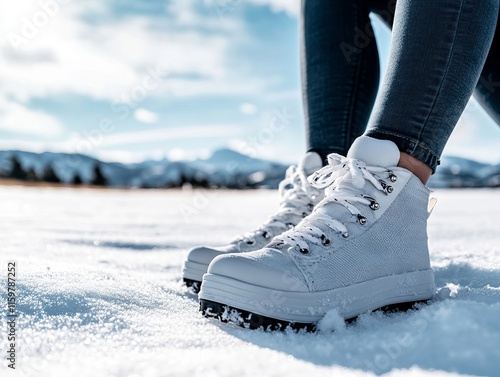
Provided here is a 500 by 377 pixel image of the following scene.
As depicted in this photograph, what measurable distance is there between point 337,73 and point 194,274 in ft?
1.73

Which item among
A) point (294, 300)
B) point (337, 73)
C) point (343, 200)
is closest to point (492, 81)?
point (337, 73)

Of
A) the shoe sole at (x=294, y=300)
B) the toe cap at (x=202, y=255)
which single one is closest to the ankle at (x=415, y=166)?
the shoe sole at (x=294, y=300)

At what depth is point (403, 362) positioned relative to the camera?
0.48m

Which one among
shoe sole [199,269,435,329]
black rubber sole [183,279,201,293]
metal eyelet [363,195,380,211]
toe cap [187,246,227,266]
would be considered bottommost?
black rubber sole [183,279,201,293]

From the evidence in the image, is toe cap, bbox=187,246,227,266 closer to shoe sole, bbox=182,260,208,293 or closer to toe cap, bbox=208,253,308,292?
shoe sole, bbox=182,260,208,293

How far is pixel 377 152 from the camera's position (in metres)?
0.73

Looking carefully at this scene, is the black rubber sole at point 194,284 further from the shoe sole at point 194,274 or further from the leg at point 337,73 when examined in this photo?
the leg at point 337,73

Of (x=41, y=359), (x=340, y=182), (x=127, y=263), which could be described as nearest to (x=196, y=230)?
(x=127, y=263)

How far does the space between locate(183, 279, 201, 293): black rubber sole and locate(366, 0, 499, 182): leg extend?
16.4 inches

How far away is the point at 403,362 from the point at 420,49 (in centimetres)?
47

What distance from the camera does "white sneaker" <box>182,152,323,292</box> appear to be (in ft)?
2.97

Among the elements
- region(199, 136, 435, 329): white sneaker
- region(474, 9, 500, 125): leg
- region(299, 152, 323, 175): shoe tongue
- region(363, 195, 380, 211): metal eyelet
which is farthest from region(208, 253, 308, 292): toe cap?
region(474, 9, 500, 125): leg

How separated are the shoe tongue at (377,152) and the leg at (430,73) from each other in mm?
15

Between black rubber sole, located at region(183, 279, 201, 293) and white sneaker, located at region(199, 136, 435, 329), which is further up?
white sneaker, located at region(199, 136, 435, 329)
